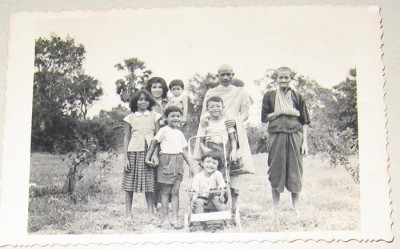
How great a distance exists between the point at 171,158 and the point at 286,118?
0.51 m

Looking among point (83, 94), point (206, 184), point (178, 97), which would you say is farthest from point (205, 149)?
point (83, 94)

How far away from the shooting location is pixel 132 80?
7.37 feet

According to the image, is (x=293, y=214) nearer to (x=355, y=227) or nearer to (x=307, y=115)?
(x=355, y=227)

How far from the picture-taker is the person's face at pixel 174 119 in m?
2.22

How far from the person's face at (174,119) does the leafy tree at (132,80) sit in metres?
0.18

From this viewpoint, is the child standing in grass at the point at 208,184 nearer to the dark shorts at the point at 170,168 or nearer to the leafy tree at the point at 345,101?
the dark shorts at the point at 170,168

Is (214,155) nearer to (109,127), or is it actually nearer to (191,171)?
(191,171)

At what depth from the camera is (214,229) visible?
2137 millimetres

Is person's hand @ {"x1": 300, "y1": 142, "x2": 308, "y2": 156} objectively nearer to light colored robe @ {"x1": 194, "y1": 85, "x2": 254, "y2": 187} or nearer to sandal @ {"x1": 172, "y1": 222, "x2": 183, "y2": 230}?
light colored robe @ {"x1": 194, "y1": 85, "x2": 254, "y2": 187}

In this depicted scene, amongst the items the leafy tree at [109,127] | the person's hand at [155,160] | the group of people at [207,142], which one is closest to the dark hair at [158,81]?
the group of people at [207,142]

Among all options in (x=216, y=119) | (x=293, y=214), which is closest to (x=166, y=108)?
(x=216, y=119)

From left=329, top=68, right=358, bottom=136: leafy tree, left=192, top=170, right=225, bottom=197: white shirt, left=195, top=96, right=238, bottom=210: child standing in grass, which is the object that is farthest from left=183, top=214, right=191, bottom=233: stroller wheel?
left=329, top=68, right=358, bottom=136: leafy tree

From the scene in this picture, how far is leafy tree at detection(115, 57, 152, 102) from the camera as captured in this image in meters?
2.24

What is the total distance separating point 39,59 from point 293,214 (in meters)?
1.27
